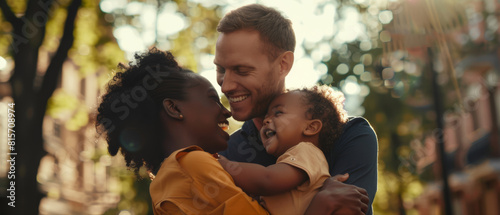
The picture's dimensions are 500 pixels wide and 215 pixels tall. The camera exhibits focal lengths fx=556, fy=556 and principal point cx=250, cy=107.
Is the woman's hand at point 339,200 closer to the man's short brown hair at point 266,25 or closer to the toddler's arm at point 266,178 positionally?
the toddler's arm at point 266,178

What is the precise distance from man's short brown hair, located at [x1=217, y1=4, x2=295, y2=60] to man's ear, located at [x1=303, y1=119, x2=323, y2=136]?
639 millimetres

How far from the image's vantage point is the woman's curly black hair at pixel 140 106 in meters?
3.30

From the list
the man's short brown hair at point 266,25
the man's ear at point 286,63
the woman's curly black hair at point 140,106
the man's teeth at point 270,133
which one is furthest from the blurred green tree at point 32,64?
the man's teeth at point 270,133

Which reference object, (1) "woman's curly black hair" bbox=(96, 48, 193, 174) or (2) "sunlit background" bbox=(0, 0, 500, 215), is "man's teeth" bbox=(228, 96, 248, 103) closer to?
(1) "woman's curly black hair" bbox=(96, 48, 193, 174)

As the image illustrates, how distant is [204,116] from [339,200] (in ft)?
3.08

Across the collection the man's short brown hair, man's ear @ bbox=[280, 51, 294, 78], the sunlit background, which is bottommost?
the sunlit background

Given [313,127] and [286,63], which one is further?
[286,63]

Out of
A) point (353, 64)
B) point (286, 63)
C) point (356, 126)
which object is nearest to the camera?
→ point (356, 126)

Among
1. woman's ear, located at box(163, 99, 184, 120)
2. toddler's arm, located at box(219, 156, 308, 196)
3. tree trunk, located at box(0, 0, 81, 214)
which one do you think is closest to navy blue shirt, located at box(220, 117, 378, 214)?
toddler's arm, located at box(219, 156, 308, 196)

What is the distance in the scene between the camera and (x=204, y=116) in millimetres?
3189

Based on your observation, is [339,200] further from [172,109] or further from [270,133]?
[172,109]

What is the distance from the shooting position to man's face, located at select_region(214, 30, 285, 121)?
11.5 feet

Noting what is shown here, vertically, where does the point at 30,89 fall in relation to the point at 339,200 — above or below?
below

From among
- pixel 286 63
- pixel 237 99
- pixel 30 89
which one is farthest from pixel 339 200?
pixel 30 89
